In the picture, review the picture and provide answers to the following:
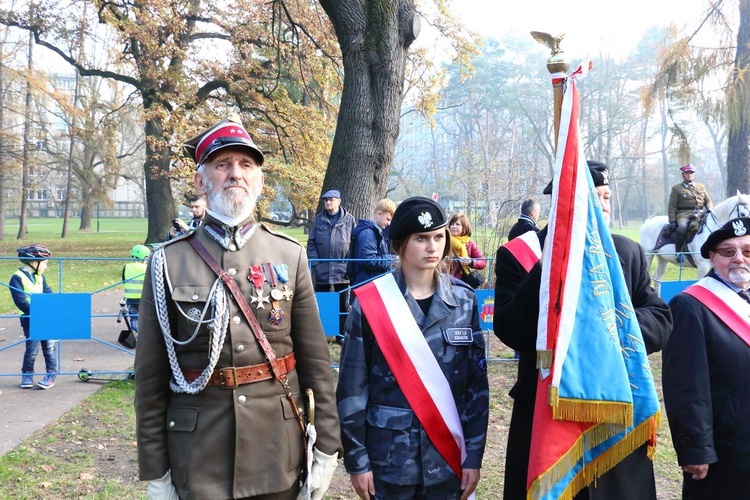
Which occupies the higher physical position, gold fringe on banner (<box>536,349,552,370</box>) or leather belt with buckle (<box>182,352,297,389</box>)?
gold fringe on banner (<box>536,349,552,370</box>)

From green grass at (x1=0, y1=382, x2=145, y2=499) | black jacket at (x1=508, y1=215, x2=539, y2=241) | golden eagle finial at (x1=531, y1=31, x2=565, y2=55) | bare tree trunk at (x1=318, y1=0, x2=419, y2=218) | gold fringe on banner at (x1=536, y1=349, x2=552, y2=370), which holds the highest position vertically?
bare tree trunk at (x1=318, y1=0, x2=419, y2=218)

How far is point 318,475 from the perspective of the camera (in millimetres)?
2582

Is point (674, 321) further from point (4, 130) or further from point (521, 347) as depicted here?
point (4, 130)

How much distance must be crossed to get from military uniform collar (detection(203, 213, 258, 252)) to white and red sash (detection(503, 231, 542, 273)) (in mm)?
1098

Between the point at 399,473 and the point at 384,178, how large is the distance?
654 cm

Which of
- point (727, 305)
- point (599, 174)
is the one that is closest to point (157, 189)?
point (599, 174)

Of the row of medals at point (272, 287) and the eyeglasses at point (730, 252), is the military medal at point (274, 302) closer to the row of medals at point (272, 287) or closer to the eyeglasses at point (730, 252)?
the row of medals at point (272, 287)

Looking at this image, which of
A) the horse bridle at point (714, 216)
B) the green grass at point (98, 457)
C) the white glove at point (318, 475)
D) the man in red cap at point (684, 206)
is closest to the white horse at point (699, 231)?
the horse bridle at point (714, 216)

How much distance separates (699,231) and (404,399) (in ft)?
34.7

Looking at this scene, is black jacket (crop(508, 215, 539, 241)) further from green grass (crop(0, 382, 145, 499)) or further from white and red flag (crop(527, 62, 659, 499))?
white and red flag (crop(527, 62, 659, 499))

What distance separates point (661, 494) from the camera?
4578 mm

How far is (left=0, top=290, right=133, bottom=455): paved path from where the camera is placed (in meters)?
5.73

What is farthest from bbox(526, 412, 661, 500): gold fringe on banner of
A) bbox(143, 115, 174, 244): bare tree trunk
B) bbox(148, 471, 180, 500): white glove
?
bbox(143, 115, 174, 244): bare tree trunk

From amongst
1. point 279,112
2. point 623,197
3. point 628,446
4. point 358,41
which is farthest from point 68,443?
point 623,197
